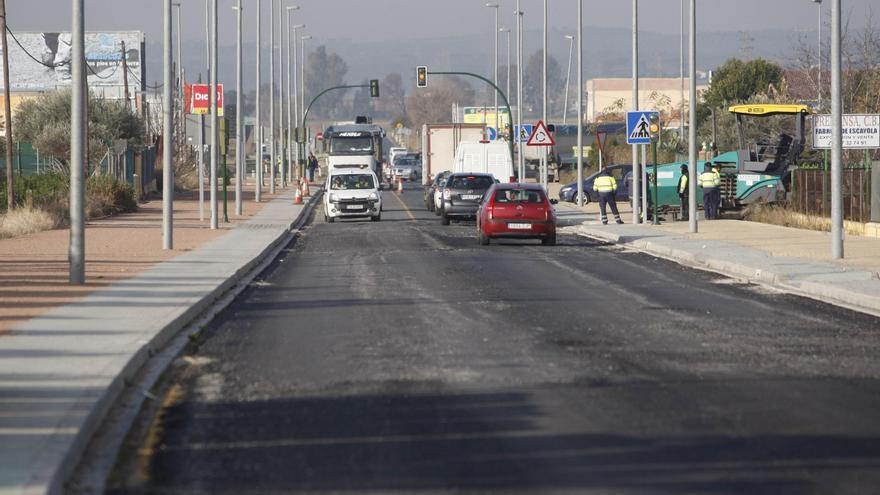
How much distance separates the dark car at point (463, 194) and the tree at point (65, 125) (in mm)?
23993

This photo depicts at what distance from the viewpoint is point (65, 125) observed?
220 feet

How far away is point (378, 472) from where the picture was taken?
28.3ft

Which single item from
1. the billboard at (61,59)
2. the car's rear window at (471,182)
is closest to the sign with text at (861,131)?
the car's rear window at (471,182)

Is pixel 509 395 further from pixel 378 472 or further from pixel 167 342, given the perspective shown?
pixel 167 342

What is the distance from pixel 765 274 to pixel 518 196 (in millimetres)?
10412

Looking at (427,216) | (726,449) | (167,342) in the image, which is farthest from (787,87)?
(726,449)

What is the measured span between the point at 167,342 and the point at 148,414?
4.17 m

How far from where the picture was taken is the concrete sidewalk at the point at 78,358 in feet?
28.5

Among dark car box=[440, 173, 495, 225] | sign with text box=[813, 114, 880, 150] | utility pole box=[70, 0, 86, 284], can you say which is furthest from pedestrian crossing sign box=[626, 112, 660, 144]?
utility pole box=[70, 0, 86, 284]

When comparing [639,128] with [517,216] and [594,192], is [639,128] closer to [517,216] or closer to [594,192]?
[517,216]

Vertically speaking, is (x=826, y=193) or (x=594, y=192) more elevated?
(x=594, y=192)

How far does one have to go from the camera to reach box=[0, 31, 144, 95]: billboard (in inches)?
4803

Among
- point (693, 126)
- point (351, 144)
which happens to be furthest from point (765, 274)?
point (351, 144)

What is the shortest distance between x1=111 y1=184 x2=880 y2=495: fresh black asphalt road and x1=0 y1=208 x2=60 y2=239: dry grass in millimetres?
15818
